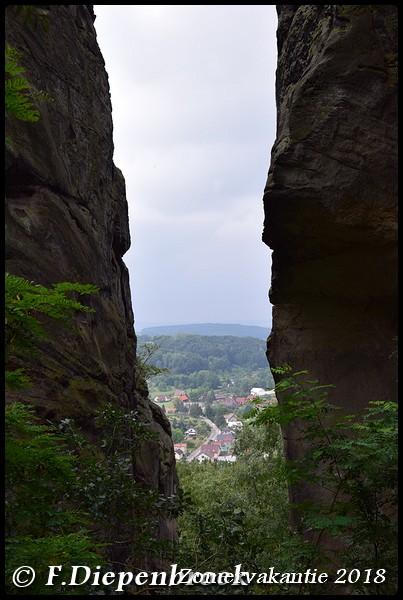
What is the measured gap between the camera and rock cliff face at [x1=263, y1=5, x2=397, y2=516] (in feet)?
28.8

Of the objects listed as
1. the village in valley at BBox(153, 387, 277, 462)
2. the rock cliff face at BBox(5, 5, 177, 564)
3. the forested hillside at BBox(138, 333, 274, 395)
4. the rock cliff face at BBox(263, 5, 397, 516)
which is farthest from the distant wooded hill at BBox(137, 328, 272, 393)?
the rock cliff face at BBox(5, 5, 177, 564)

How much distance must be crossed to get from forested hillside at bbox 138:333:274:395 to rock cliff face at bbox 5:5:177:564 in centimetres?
10661

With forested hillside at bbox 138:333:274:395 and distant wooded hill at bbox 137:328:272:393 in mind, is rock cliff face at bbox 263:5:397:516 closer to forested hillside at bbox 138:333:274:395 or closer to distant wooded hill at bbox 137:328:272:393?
forested hillside at bbox 138:333:274:395

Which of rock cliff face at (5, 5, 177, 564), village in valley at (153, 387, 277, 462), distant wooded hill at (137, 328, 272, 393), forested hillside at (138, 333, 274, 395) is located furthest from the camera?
distant wooded hill at (137, 328, 272, 393)

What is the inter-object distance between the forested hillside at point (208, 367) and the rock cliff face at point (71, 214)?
Answer: 107 m

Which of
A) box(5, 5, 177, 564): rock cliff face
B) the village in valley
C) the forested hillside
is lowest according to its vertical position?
the village in valley

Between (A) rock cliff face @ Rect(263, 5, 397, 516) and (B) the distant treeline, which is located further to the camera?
(B) the distant treeline

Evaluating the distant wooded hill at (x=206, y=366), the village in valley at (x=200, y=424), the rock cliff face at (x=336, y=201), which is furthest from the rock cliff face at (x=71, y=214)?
the distant wooded hill at (x=206, y=366)

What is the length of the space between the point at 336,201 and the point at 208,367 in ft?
550

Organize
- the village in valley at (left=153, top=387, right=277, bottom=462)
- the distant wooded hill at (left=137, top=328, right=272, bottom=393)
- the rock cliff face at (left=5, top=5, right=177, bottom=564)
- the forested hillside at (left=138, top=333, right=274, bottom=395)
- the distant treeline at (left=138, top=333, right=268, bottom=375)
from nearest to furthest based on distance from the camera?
the rock cliff face at (left=5, top=5, right=177, bottom=564), the village in valley at (left=153, top=387, right=277, bottom=462), the forested hillside at (left=138, top=333, right=274, bottom=395), the distant wooded hill at (left=137, top=328, right=272, bottom=393), the distant treeline at (left=138, top=333, right=268, bottom=375)

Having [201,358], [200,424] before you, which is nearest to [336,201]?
[200,424]

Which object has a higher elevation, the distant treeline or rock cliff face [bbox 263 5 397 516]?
rock cliff face [bbox 263 5 397 516]

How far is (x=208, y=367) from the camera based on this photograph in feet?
571

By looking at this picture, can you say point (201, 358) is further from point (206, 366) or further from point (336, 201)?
point (336, 201)
